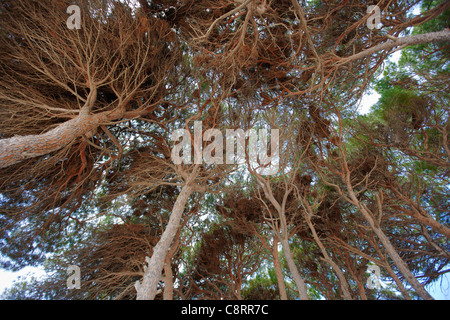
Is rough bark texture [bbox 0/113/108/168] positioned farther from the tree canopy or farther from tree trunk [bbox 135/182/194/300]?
tree trunk [bbox 135/182/194/300]

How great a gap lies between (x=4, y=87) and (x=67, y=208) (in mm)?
2959

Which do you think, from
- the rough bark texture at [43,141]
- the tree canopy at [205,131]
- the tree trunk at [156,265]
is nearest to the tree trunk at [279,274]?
the tree canopy at [205,131]

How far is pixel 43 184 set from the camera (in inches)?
196

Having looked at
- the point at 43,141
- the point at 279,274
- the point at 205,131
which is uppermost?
the point at 205,131

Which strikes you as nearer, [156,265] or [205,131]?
[156,265]

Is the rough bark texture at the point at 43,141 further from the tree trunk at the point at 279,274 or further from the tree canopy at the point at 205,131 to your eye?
the tree trunk at the point at 279,274

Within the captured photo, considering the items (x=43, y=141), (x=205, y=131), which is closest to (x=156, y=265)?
(x=43, y=141)

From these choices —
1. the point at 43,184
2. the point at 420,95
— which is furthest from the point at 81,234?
the point at 420,95

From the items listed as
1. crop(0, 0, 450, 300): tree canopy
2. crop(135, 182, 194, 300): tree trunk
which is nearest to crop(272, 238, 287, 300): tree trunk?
crop(0, 0, 450, 300): tree canopy

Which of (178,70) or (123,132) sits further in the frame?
(123,132)

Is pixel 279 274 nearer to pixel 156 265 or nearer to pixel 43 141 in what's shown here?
pixel 156 265

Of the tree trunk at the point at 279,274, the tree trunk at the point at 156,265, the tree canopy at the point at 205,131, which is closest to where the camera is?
the tree trunk at the point at 156,265

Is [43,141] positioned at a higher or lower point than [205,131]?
lower
